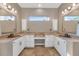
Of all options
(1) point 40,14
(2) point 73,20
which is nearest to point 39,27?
(1) point 40,14

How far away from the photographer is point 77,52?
9.06 feet

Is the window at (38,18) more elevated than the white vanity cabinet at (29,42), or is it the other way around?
the window at (38,18)

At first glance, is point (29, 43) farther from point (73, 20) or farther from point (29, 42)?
point (73, 20)

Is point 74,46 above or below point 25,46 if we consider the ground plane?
above

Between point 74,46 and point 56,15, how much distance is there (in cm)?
370

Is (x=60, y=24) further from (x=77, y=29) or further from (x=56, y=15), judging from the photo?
(x=77, y=29)

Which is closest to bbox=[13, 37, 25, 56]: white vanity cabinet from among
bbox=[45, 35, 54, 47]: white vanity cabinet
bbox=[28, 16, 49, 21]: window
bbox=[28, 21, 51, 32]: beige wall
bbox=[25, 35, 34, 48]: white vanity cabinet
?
bbox=[25, 35, 34, 48]: white vanity cabinet

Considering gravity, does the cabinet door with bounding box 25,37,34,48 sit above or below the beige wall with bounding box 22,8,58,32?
below

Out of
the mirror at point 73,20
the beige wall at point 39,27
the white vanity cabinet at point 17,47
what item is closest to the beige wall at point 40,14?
the beige wall at point 39,27

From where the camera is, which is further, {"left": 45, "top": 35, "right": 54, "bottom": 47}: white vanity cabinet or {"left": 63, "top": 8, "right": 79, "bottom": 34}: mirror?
{"left": 45, "top": 35, "right": 54, "bottom": 47}: white vanity cabinet

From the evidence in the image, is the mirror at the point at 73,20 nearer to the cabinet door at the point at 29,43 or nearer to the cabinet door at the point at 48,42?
the cabinet door at the point at 48,42

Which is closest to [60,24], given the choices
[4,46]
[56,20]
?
[56,20]

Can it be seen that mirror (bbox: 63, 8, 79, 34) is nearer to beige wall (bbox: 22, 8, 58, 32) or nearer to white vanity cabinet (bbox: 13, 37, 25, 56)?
beige wall (bbox: 22, 8, 58, 32)

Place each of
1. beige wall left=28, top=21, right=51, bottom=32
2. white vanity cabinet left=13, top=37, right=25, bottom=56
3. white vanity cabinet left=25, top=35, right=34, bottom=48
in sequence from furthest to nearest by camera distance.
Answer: beige wall left=28, top=21, right=51, bottom=32 < white vanity cabinet left=25, top=35, right=34, bottom=48 < white vanity cabinet left=13, top=37, right=25, bottom=56
